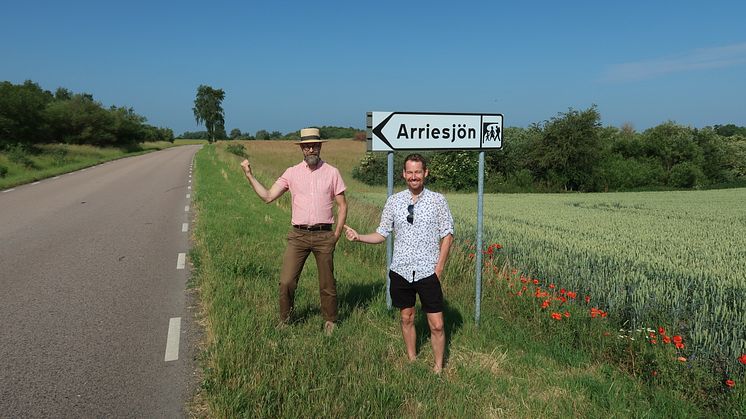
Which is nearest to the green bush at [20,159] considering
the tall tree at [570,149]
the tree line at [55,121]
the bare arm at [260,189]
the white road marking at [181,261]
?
the tree line at [55,121]

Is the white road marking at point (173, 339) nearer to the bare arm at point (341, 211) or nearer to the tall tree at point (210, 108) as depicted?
the bare arm at point (341, 211)

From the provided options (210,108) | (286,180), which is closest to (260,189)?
(286,180)

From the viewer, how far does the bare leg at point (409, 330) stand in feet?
12.4

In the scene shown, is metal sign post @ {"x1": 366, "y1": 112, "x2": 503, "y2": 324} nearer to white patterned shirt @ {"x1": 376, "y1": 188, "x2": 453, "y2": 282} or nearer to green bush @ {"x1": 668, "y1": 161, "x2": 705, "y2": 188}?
white patterned shirt @ {"x1": 376, "y1": 188, "x2": 453, "y2": 282}

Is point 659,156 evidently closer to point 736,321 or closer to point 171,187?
point 171,187

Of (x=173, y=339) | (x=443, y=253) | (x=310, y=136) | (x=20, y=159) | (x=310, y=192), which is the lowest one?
(x=173, y=339)

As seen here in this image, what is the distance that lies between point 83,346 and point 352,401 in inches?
109

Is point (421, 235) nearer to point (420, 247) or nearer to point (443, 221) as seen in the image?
point (420, 247)

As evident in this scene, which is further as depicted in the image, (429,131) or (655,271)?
(655,271)

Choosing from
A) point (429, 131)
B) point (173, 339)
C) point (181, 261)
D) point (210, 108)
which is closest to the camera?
point (173, 339)

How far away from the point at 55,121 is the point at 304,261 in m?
57.1

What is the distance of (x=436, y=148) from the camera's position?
460 centimetres

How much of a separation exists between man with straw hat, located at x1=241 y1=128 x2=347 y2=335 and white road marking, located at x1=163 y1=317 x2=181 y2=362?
97 centimetres

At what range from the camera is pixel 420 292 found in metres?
3.62
